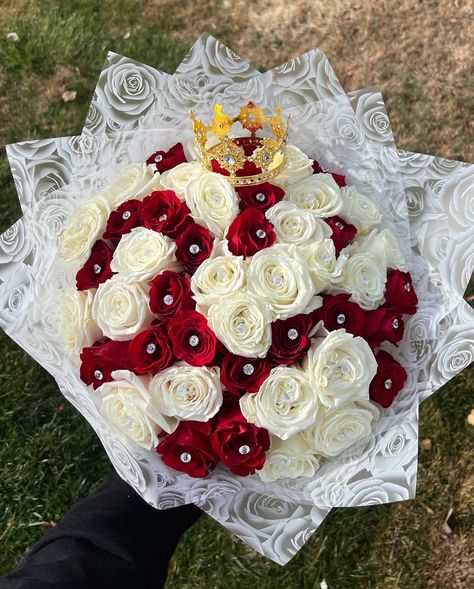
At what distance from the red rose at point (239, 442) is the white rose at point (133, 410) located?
0.11 m

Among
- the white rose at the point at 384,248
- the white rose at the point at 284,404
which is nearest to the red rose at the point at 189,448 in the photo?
the white rose at the point at 284,404

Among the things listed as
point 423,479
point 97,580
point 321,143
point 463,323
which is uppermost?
point 321,143

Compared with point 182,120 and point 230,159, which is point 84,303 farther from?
point 182,120

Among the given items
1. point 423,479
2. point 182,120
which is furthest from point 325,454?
point 423,479

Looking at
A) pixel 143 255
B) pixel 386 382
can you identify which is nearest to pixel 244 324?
pixel 143 255

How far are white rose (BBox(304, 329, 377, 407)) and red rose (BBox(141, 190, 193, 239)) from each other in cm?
41

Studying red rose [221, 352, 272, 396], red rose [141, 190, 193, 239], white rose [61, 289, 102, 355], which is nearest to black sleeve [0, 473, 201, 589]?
white rose [61, 289, 102, 355]

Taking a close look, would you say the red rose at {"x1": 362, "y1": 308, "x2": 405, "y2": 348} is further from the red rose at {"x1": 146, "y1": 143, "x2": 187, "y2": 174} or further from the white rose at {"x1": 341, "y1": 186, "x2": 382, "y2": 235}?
the red rose at {"x1": 146, "y1": 143, "x2": 187, "y2": 174}

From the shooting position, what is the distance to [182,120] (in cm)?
179

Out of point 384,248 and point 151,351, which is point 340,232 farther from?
point 151,351

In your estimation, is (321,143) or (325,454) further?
(321,143)

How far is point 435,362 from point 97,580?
101 cm

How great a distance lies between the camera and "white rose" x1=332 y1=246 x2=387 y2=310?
1.46m

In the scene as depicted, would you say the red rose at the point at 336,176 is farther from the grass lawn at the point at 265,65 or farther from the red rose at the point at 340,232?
the grass lawn at the point at 265,65
